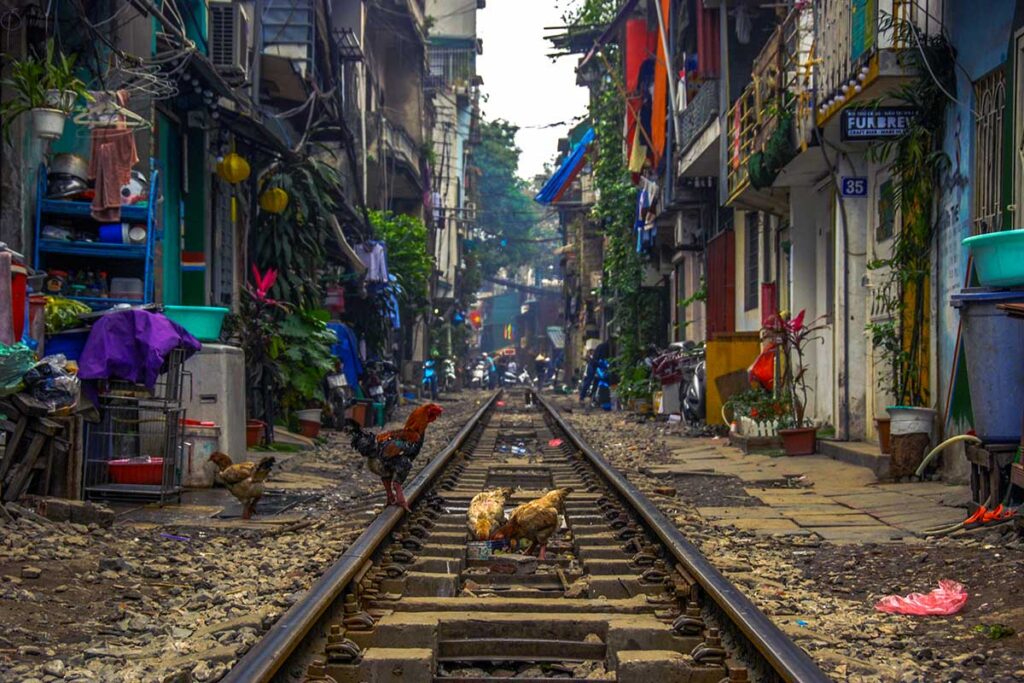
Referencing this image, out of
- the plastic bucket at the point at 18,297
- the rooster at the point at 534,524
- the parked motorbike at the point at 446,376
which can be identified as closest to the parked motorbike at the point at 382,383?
the plastic bucket at the point at 18,297

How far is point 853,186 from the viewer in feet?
47.3

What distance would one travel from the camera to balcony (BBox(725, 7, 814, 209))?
14.4 metres

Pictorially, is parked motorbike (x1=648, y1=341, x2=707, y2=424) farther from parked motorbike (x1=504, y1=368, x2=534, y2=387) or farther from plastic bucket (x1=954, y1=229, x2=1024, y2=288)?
parked motorbike (x1=504, y1=368, x2=534, y2=387)

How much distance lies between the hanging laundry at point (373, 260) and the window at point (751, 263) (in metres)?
7.51

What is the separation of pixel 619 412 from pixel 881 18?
1782 cm

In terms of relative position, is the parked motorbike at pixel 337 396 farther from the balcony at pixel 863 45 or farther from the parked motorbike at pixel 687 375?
the balcony at pixel 863 45

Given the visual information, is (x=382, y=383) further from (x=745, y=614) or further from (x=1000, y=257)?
(x=745, y=614)

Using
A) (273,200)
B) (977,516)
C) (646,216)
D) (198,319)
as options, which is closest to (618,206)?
(646,216)

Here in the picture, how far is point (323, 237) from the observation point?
19.8m

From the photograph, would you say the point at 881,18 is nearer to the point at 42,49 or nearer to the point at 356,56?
the point at 42,49

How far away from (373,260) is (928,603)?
20.6m

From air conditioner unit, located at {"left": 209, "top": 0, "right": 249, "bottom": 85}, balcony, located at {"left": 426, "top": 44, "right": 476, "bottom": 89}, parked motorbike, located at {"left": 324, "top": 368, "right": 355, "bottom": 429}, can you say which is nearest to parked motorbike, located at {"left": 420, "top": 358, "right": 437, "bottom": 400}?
parked motorbike, located at {"left": 324, "top": 368, "right": 355, "bottom": 429}

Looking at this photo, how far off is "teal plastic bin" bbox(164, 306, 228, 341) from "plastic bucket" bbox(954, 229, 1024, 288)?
669 centimetres

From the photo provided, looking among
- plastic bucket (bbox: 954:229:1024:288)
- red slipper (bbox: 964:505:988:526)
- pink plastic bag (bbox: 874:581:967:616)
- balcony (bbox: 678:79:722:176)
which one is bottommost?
pink plastic bag (bbox: 874:581:967:616)
